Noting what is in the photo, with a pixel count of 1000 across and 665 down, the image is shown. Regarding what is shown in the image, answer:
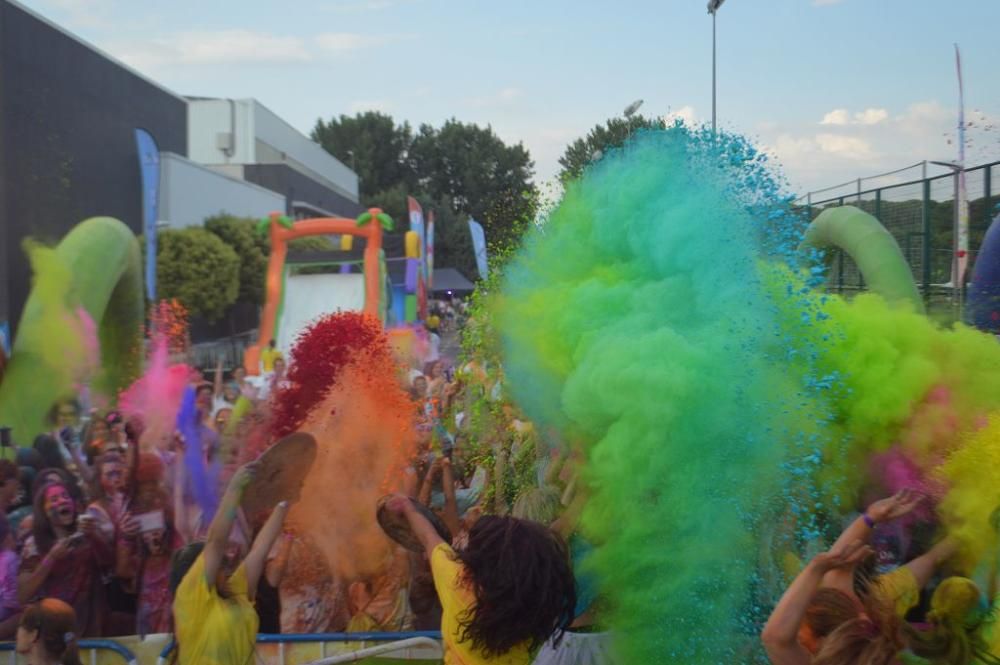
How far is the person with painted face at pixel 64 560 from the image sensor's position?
354 cm

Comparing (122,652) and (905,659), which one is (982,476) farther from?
(122,652)

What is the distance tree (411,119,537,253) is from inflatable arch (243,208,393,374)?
2.26 metres

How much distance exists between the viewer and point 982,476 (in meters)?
2.30

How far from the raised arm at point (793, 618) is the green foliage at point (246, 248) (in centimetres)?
2239

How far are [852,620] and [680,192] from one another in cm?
108

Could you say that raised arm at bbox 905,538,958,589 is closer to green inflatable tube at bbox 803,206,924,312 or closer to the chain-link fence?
green inflatable tube at bbox 803,206,924,312

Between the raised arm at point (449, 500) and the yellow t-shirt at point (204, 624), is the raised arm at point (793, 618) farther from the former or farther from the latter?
the yellow t-shirt at point (204, 624)

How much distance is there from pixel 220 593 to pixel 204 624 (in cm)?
10

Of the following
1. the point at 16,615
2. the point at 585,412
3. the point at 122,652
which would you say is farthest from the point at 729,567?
the point at 16,615

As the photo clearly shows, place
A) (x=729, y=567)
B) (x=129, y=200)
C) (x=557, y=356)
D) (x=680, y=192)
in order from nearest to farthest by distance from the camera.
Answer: (x=729, y=567) < (x=680, y=192) < (x=557, y=356) < (x=129, y=200)

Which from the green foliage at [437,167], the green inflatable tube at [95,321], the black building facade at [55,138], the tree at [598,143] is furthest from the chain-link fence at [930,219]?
the black building facade at [55,138]

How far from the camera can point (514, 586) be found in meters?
2.26

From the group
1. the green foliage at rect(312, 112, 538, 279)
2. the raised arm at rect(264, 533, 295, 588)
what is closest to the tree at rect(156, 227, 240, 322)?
the green foliage at rect(312, 112, 538, 279)

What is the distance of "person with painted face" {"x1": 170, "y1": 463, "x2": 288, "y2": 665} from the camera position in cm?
299
